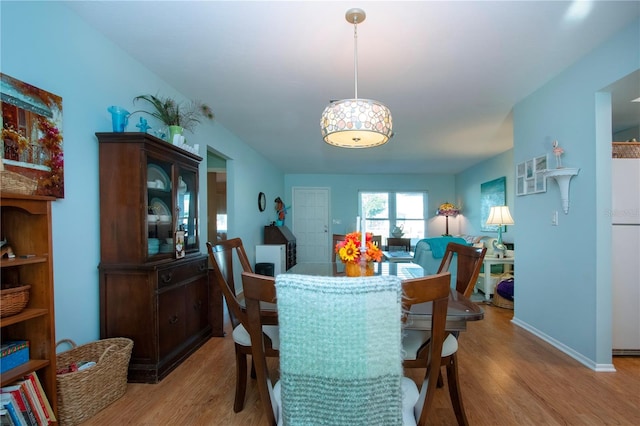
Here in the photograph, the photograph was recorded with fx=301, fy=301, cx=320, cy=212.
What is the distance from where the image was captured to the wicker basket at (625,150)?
2334 mm

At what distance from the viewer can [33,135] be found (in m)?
1.51

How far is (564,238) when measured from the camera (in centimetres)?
245

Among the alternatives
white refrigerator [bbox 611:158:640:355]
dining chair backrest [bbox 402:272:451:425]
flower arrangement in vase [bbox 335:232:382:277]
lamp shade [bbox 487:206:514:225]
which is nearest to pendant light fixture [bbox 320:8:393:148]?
flower arrangement in vase [bbox 335:232:382:277]

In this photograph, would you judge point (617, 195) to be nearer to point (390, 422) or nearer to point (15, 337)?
point (390, 422)

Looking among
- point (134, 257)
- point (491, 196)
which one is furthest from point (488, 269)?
point (134, 257)

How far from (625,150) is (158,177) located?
3560mm

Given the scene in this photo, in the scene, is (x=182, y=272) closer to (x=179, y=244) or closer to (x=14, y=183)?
(x=179, y=244)

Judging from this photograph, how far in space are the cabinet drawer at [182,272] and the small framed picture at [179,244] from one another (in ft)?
0.24

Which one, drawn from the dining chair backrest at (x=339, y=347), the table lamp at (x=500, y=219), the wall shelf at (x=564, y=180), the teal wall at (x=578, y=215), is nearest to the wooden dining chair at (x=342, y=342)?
the dining chair backrest at (x=339, y=347)

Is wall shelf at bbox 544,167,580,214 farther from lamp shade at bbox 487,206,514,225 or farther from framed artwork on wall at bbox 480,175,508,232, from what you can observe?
framed artwork on wall at bbox 480,175,508,232

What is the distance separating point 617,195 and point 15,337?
3.85 metres

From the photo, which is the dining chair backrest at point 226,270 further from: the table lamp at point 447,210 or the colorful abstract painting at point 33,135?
the table lamp at point 447,210

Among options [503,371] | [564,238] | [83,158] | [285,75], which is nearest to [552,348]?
[503,371]

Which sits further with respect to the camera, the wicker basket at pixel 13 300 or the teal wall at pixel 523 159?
the teal wall at pixel 523 159
